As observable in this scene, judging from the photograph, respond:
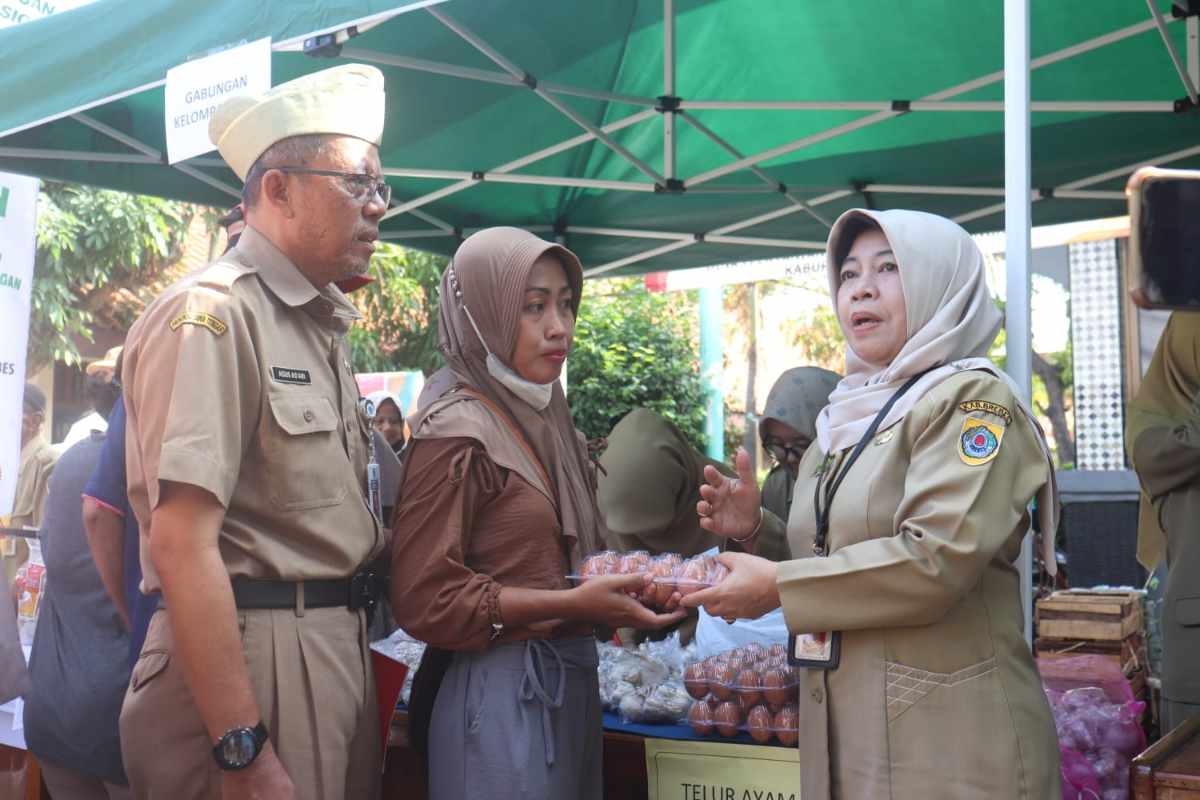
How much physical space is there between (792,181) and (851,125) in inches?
39.4

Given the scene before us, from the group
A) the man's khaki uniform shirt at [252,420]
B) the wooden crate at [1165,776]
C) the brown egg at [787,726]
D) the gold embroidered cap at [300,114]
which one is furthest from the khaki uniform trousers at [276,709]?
the wooden crate at [1165,776]

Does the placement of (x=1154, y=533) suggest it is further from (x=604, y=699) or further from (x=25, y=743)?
(x=25, y=743)

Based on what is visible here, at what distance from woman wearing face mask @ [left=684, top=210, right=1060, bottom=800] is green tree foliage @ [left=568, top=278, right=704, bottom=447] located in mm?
14102

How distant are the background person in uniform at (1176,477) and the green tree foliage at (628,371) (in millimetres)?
12442

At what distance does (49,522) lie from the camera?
12.3ft

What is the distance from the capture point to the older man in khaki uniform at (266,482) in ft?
6.73

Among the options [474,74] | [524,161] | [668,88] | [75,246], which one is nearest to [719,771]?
[474,74]

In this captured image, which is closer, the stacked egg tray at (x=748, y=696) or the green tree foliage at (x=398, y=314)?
the stacked egg tray at (x=748, y=696)

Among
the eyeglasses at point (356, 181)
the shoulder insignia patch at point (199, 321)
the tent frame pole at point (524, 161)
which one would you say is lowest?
the shoulder insignia patch at point (199, 321)

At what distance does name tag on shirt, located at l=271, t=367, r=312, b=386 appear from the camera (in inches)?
89.7

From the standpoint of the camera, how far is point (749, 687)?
2949 mm

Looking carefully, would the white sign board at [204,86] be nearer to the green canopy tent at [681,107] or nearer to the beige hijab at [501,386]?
the green canopy tent at [681,107]

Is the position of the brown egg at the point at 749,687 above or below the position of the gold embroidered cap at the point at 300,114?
below

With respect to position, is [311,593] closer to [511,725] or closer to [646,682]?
[511,725]
